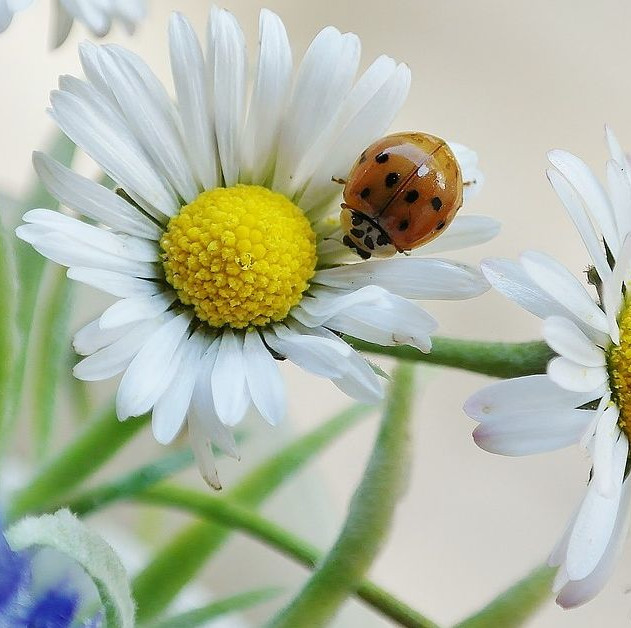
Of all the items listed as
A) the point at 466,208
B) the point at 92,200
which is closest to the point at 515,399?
the point at 92,200

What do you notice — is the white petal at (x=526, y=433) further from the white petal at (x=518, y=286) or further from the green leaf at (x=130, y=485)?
the green leaf at (x=130, y=485)

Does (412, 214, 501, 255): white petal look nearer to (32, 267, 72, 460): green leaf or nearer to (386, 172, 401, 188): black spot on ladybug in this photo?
(386, 172, 401, 188): black spot on ladybug

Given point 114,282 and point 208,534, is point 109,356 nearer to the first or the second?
point 114,282

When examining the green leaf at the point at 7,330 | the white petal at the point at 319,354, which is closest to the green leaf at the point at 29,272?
the green leaf at the point at 7,330

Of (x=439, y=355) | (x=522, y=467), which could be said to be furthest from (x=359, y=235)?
(x=522, y=467)

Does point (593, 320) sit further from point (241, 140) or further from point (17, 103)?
point (17, 103)
